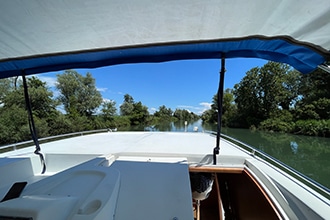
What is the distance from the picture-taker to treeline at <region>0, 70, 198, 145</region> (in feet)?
29.7

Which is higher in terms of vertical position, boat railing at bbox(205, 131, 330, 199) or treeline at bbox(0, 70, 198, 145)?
treeline at bbox(0, 70, 198, 145)

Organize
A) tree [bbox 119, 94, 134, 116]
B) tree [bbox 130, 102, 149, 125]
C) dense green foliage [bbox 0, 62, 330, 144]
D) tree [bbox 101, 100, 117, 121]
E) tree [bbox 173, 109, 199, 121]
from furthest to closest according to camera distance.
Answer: tree [bbox 173, 109, 199, 121]
tree [bbox 130, 102, 149, 125]
tree [bbox 119, 94, 134, 116]
tree [bbox 101, 100, 117, 121]
dense green foliage [bbox 0, 62, 330, 144]

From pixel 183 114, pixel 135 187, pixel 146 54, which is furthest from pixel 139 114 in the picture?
pixel 135 187

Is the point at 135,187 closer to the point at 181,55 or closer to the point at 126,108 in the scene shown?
the point at 181,55

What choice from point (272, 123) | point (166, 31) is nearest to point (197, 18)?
point (166, 31)

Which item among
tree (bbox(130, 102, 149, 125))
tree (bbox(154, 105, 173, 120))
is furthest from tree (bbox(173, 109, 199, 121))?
tree (bbox(130, 102, 149, 125))

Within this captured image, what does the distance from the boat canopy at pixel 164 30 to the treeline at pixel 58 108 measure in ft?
34.6

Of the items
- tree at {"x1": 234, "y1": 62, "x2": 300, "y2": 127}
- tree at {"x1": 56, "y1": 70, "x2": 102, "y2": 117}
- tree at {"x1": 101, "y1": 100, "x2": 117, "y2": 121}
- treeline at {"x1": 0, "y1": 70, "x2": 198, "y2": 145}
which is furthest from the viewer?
tree at {"x1": 101, "y1": 100, "x2": 117, "y2": 121}

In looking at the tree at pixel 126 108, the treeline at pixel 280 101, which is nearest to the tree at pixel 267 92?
the treeline at pixel 280 101

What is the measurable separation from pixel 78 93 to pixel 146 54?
16304mm

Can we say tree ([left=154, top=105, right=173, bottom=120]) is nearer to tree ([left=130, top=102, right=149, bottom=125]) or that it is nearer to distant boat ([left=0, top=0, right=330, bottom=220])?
tree ([left=130, top=102, right=149, bottom=125])

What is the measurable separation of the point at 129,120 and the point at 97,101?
19.2 feet

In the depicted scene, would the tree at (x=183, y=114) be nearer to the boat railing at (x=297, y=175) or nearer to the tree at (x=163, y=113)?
the tree at (x=163, y=113)

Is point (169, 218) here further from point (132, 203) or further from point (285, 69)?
point (285, 69)
